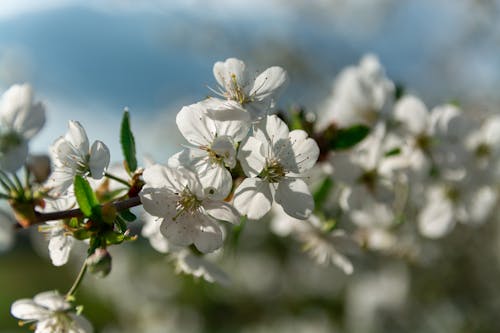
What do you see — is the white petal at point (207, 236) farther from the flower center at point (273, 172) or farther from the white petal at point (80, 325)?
the white petal at point (80, 325)

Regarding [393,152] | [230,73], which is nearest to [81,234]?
[230,73]

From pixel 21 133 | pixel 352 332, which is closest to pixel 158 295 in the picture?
pixel 352 332

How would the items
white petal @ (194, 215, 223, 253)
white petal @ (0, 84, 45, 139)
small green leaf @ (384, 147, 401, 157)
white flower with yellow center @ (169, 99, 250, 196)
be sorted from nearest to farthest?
white flower with yellow center @ (169, 99, 250, 196)
white petal @ (194, 215, 223, 253)
white petal @ (0, 84, 45, 139)
small green leaf @ (384, 147, 401, 157)

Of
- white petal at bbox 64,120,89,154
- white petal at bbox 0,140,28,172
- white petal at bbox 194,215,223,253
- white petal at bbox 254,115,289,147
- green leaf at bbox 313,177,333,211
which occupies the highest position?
white petal at bbox 254,115,289,147

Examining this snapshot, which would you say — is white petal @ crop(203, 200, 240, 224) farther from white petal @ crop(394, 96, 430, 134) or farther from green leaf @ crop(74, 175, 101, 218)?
white petal @ crop(394, 96, 430, 134)

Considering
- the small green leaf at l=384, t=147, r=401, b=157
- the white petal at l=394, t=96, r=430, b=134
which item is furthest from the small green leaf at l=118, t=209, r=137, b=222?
the white petal at l=394, t=96, r=430, b=134

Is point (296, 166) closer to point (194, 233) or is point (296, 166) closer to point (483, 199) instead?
point (194, 233)

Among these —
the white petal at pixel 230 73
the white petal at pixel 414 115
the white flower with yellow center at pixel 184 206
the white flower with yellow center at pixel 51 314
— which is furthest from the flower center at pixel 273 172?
the white petal at pixel 414 115
